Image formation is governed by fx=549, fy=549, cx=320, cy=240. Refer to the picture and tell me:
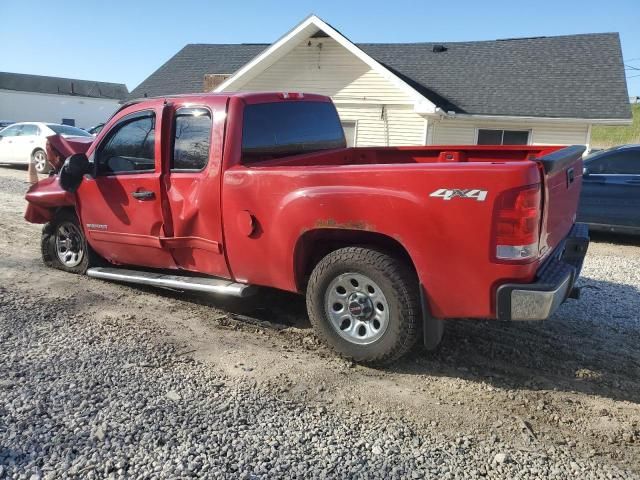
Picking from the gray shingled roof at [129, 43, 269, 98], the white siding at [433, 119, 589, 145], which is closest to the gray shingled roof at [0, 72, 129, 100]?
the gray shingled roof at [129, 43, 269, 98]

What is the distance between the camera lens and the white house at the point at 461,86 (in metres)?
14.9

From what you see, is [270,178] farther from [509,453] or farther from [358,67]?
[358,67]

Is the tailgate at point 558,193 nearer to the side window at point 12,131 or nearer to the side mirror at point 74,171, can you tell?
the side mirror at point 74,171

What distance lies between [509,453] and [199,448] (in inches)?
64.0

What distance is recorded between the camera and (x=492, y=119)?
49.9 feet

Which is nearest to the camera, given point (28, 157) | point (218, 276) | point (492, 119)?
point (218, 276)

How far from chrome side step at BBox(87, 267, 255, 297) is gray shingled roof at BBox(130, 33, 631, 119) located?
470 inches

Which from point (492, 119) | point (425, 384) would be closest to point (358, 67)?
point (492, 119)

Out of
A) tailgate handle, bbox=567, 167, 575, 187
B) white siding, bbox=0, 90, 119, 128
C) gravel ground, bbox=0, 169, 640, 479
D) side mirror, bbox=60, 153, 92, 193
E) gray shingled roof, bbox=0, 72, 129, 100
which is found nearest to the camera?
gravel ground, bbox=0, 169, 640, 479

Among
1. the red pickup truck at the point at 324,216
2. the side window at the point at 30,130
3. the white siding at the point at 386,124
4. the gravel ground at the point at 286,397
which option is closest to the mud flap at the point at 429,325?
the red pickup truck at the point at 324,216

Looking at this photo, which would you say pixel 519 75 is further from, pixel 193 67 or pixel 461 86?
pixel 193 67

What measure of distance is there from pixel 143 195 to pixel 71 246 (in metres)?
1.70

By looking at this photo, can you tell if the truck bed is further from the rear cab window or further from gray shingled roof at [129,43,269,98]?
gray shingled roof at [129,43,269,98]

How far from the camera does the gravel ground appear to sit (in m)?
2.78
